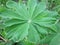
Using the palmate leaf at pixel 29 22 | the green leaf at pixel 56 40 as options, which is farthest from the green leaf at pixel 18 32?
the green leaf at pixel 56 40

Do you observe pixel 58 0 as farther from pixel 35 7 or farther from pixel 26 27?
pixel 26 27

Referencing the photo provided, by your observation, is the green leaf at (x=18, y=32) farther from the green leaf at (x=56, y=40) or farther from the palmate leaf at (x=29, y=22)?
the green leaf at (x=56, y=40)

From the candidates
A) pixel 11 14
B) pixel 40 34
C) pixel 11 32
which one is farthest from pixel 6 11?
pixel 40 34

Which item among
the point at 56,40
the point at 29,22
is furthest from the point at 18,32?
the point at 56,40

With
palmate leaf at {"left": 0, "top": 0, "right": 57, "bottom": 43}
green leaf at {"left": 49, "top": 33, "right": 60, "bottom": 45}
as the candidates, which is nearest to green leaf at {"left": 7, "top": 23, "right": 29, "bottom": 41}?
palmate leaf at {"left": 0, "top": 0, "right": 57, "bottom": 43}

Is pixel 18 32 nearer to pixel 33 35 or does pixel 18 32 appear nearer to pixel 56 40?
pixel 33 35

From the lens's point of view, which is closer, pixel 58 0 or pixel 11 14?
pixel 11 14

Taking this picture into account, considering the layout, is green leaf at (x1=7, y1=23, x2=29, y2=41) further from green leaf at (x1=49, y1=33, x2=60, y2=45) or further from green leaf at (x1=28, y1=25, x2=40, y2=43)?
green leaf at (x1=49, y1=33, x2=60, y2=45)

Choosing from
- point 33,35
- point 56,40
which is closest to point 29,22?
point 33,35

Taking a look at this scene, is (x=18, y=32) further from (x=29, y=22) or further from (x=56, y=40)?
(x=56, y=40)
